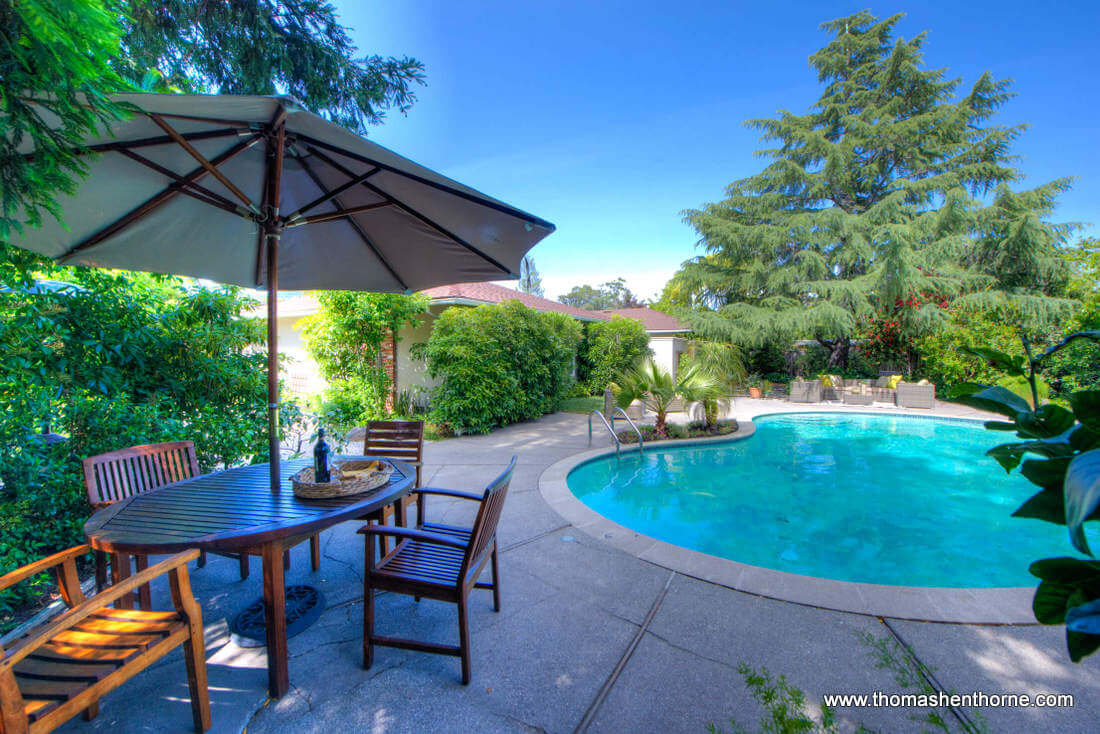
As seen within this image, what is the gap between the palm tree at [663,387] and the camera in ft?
26.9

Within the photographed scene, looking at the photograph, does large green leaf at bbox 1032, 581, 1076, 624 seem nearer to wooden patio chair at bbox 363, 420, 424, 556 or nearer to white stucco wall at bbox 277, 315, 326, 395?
wooden patio chair at bbox 363, 420, 424, 556

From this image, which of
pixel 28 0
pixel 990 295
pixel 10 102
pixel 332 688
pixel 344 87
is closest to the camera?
pixel 28 0

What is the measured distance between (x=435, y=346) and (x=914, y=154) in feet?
64.4

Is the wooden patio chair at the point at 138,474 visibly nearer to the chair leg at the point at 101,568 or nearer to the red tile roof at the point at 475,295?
the chair leg at the point at 101,568

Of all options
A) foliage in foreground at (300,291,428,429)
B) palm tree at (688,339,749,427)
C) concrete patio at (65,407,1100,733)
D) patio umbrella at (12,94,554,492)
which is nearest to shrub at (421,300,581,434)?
foliage in foreground at (300,291,428,429)

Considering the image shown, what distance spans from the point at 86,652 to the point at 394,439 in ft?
8.26

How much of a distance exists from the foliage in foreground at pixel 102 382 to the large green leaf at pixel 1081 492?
4.46 metres

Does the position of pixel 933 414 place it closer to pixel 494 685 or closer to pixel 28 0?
pixel 494 685

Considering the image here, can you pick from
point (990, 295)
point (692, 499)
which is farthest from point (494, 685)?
point (990, 295)

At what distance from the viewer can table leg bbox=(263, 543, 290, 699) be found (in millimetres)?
2137

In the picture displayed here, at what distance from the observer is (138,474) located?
3.02m

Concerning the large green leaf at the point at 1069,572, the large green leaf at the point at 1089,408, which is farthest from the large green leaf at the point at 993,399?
the large green leaf at the point at 1069,572

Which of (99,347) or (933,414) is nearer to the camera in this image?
(99,347)

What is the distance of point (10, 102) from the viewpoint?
1.39 meters
